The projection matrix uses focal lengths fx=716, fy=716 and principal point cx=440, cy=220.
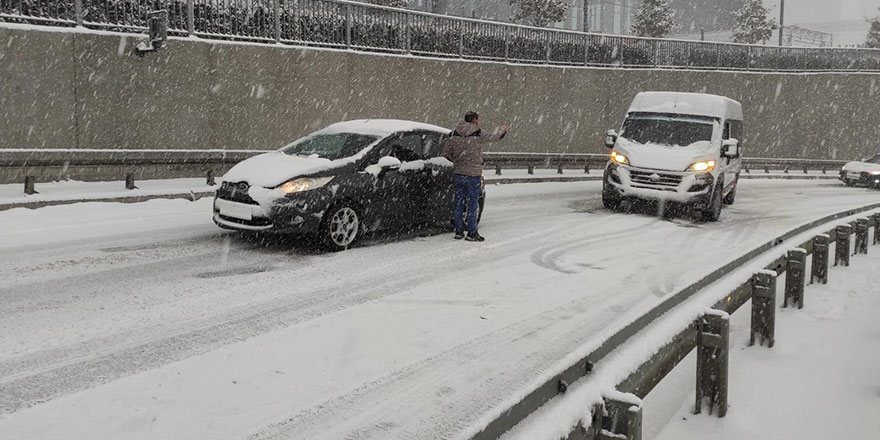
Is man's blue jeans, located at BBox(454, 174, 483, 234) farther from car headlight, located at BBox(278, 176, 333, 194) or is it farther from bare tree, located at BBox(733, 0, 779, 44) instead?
bare tree, located at BBox(733, 0, 779, 44)

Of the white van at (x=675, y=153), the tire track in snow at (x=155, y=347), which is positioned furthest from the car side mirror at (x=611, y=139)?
the tire track in snow at (x=155, y=347)

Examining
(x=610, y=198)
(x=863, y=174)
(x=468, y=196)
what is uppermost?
(x=863, y=174)

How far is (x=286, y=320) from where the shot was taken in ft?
19.4

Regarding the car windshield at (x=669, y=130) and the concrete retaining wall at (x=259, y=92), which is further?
the concrete retaining wall at (x=259, y=92)

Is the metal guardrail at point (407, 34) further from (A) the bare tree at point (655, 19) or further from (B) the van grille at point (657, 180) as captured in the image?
(A) the bare tree at point (655, 19)

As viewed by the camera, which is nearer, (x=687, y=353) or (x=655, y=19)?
(x=687, y=353)

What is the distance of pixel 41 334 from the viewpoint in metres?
5.31

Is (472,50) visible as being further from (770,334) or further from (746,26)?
(746,26)

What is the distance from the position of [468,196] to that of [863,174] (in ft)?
60.8

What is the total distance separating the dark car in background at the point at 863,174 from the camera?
22.7 metres

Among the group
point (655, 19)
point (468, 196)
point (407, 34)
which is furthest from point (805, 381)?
point (655, 19)

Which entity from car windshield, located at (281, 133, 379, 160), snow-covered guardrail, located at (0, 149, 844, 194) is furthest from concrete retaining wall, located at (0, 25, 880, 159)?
car windshield, located at (281, 133, 379, 160)

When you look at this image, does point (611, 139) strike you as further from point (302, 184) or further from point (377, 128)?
point (302, 184)

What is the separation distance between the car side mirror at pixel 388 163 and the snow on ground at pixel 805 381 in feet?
14.6
